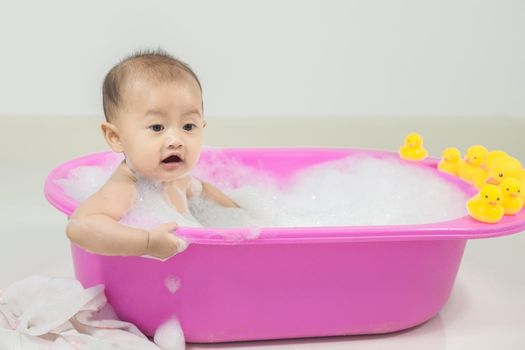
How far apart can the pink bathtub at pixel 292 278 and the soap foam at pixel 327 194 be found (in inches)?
7.2

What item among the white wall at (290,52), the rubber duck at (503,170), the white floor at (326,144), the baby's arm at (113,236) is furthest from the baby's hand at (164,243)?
the white wall at (290,52)

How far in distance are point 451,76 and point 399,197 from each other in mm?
1217

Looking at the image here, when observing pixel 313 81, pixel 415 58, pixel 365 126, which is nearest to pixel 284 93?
pixel 313 81

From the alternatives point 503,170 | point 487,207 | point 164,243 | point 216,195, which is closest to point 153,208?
point 164,243

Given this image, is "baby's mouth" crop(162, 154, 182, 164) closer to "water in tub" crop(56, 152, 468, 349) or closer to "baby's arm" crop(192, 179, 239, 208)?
"water in tub" crop(56, 152, 468, 349)

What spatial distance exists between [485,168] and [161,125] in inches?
28.5

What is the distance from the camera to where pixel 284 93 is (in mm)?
2604

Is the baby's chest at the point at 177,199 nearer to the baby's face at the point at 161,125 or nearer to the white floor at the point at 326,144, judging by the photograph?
the baby's face at the point at 161,125

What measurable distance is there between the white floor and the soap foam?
0.64ft

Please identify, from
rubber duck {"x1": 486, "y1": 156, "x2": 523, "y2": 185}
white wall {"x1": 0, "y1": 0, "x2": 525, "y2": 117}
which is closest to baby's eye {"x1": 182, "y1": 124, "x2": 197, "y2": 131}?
rubber duck {"x1": 486, "y1": 156, "x2": 523, "y2": 185}

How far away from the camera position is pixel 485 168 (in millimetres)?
1544

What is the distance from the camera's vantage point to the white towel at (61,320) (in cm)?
116

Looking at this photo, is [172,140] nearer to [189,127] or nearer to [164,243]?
[189,127]

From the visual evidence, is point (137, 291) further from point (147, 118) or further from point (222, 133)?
point (222, 133)
